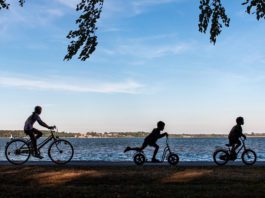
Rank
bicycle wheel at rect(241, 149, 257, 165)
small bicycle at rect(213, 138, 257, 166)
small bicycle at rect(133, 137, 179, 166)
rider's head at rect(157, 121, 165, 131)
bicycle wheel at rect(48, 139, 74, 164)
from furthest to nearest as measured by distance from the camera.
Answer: bicycle wheel at rect(241, 149, 257, 165) < small bicycle at rect(213, 138, 257, 166) < small bicycle at rect(133, 137, 179, 166) < rider's head at rect(157, 121, 165, 131) < bicycle wheel at rect(48, 139, 74, 164)

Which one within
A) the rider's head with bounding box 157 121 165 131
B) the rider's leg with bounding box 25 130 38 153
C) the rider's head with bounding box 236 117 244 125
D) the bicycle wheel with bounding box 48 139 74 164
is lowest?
the bicycle wheel with bounding box 48 139 74 164

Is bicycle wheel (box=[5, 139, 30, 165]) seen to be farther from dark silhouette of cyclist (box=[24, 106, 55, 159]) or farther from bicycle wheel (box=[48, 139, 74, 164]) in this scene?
bicycle wheel (box=[48, 139, 74, 164])

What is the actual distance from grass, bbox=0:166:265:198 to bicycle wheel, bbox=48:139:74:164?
2.21m

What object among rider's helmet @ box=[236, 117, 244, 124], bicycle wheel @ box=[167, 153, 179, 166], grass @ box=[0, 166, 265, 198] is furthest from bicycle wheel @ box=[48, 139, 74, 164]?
rider's helmet @ box=[236, 117, 244, 124]

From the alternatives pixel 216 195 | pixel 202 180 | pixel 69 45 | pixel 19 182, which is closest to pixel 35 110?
pixel 19 182

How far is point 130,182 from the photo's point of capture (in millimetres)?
13508

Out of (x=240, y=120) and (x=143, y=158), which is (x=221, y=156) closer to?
(x=240, y=120)

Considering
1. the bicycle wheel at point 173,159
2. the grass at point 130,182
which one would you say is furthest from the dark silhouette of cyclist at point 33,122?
the bicycle wheel at point 173,159

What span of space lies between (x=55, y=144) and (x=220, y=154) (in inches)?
265

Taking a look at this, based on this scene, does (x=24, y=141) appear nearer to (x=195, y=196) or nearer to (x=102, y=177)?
(x=102, y=177)

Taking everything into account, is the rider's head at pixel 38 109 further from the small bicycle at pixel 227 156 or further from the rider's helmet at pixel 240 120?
the rider's helmet at pixel 240 120

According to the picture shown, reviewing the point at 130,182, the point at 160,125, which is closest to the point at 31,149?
the point at 160,125

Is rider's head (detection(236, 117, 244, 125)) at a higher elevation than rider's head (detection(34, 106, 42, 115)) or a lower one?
lower

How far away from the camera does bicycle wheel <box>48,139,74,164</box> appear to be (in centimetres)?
1775
